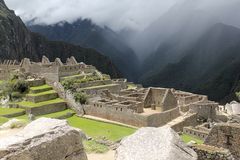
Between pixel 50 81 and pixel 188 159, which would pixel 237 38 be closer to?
pixel 50 81

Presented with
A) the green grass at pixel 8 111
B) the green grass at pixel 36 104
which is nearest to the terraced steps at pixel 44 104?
the green grass at pixel 36 104

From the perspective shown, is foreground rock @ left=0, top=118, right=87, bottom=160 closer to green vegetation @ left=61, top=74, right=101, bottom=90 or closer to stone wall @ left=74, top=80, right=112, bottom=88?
green vegetation @ left=61, top=74, right=101, bottom=90

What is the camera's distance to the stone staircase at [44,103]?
2988cm

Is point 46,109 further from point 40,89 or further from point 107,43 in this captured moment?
point 107,43

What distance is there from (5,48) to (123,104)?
13878 cm

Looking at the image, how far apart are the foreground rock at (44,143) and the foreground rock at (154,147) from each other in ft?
3.06

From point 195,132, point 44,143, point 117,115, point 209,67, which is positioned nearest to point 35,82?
point 117,115

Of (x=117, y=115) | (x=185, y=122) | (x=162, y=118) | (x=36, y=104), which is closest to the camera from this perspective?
(x=162, y=118)

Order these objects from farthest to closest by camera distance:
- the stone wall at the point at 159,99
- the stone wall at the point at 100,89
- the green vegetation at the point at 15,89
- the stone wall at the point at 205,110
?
the stone wall at the point at 100,89
the green vegetation at the point at 15,89
the stone wall at the point at 205,110
the stone wall at the point at 159,99

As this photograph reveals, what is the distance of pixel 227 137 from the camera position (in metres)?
9.58

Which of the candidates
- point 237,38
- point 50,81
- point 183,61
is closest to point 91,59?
point 183,61

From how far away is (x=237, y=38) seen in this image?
15800cm

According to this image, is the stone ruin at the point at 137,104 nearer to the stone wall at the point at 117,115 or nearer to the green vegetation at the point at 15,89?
the stone wall at the point at 117,115

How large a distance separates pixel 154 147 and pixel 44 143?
1743mm
